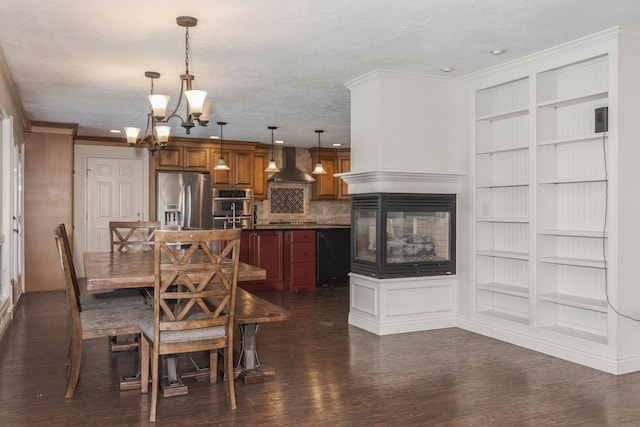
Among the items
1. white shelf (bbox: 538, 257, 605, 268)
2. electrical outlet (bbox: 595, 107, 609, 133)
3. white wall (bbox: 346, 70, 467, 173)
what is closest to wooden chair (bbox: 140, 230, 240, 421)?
white wall (bbox: 346, 70, 467, 173)

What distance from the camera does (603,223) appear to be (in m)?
→ 4.07

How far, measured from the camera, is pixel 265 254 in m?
7.50

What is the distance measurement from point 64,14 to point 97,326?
198 cm

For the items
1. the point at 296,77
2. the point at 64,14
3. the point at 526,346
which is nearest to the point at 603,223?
the point at 526,346

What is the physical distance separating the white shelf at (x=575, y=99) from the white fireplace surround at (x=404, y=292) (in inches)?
41.9

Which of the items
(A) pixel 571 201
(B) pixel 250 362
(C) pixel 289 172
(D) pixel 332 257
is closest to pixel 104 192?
(C) pixel 289 172

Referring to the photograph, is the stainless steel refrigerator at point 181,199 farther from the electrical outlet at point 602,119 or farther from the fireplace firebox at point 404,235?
the electrical outlet at point 602,119

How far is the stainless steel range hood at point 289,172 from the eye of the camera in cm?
934

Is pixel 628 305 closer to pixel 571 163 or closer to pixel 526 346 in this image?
pixel 526 346

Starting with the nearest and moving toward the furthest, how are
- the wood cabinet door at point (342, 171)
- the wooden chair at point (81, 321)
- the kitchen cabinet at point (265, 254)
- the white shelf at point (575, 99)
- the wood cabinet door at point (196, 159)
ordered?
the wooden chair at point (81, 321), the white shelf at point (575, 99), the kitchen cabinet at point (265, 254), the wood cabinet door at point (196, 159), the wood cabinet door at point (342, 171)

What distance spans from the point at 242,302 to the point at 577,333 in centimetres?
255

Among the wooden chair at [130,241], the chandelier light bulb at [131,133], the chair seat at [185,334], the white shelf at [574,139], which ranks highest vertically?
the chandelier light bulb at [131,133]

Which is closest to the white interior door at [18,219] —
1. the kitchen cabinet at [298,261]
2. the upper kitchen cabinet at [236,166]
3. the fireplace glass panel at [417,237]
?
the upper kitchen cabinet at [236,166]

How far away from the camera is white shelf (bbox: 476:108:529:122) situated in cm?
453
